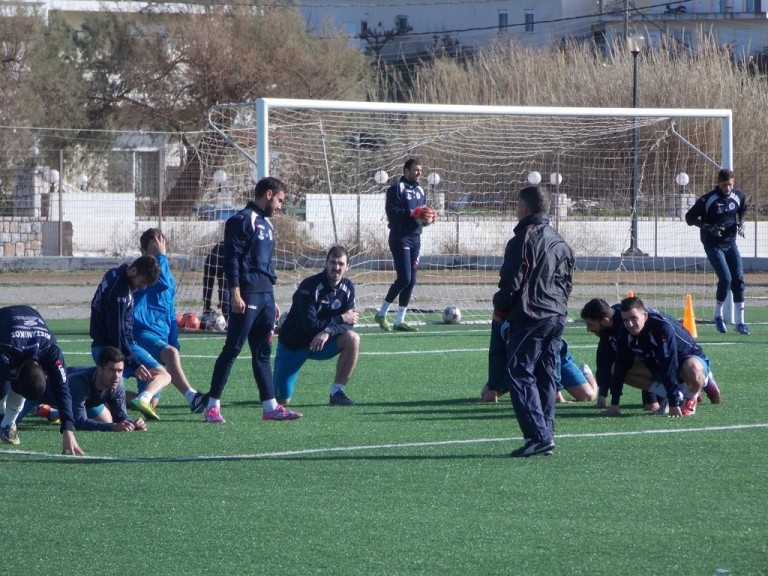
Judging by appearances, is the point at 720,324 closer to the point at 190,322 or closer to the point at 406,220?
the point at 406,220

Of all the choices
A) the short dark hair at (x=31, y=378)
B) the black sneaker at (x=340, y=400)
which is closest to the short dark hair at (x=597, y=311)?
the black sneaker at (x=340, y=400)

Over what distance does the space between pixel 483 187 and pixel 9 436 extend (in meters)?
14.2

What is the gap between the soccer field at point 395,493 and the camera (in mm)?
5270

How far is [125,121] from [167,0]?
5267 mm

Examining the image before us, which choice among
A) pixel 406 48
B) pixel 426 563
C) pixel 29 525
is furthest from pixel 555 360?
pixel 406 48

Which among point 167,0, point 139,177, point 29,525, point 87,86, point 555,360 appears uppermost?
point 167,0

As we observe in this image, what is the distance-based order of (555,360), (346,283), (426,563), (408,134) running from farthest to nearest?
(408,134) < (346,283) < (555,360) < (426,563)

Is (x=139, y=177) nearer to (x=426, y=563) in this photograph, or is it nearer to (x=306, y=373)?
(x=306, y=373)

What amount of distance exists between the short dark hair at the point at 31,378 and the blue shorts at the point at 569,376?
13.9ft

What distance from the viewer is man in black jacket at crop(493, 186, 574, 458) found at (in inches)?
292

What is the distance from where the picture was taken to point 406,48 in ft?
230

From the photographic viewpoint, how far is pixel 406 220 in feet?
49.8

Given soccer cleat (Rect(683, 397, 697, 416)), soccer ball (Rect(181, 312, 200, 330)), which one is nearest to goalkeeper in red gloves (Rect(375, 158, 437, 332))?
soccer ball (Rect(181, 312, 200, 330))

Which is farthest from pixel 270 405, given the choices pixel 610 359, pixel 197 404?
pixel 610 359
